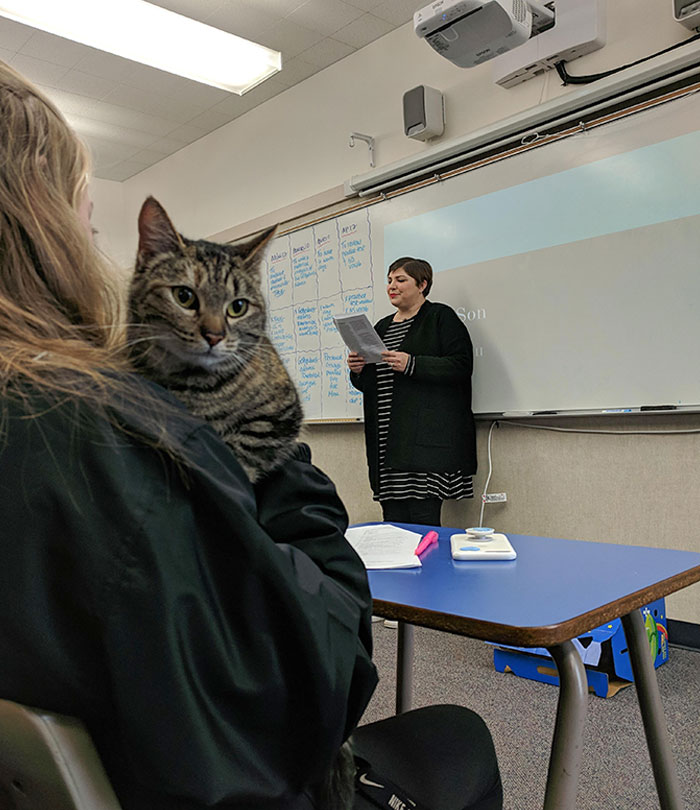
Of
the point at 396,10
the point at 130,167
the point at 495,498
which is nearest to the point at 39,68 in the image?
the point at 130,167

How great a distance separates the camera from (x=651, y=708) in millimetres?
1255

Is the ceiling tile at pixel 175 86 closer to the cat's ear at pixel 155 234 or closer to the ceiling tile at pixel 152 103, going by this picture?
the ceiling tile at pixel 152 103

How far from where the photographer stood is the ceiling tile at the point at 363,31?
3.56 metres

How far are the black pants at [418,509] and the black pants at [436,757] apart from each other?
2.08m

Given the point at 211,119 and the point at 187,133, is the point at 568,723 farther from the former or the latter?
the point at 187,133

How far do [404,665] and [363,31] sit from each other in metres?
3.28

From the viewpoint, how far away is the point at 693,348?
2.53 metres

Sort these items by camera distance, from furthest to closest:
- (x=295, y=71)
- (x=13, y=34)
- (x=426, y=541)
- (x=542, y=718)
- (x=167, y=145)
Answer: (x=167, y=145)
(x=295, y=71)
(x=13, y=34)
(x=542, y=718)
(x=426, y=541)

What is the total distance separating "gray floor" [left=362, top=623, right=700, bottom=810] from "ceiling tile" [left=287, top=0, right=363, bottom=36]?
3.03m

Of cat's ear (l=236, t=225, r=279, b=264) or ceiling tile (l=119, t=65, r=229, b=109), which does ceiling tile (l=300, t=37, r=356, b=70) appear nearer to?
ceiling tile (l=119, t=65, r=229, b=109)

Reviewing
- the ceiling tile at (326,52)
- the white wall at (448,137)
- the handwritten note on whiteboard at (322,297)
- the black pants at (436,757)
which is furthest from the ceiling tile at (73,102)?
the black pants at (436,757)

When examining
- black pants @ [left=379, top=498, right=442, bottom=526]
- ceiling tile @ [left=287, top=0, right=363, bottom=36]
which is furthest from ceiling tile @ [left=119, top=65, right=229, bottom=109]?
black pants @ [left=379, top=498, right=442, bottom=526]

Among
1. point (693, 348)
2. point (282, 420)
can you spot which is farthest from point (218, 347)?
point (693, 348)

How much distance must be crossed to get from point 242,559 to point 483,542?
3.03 ft
